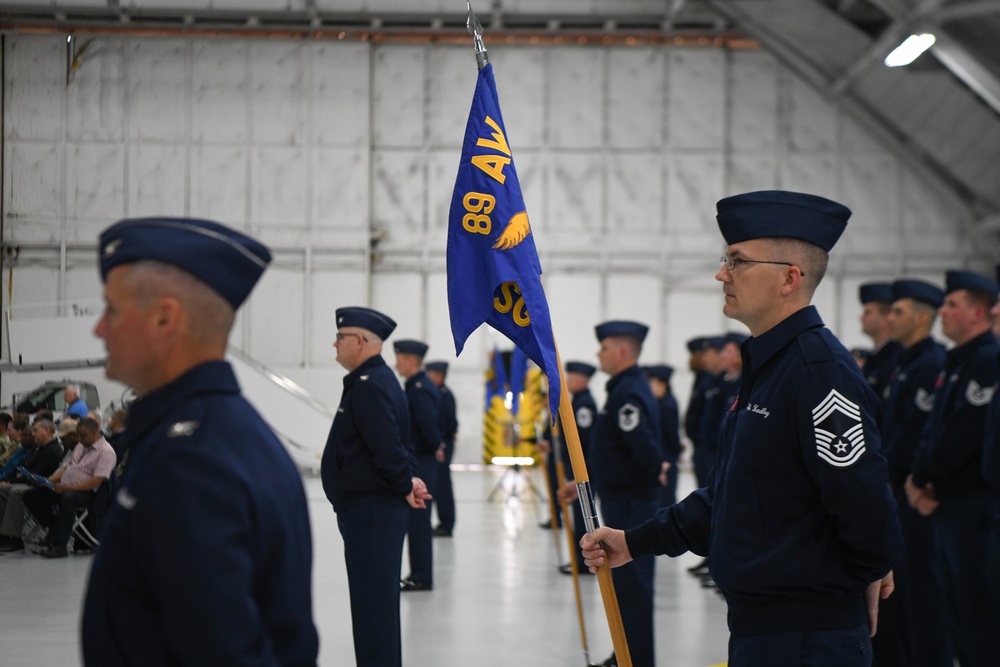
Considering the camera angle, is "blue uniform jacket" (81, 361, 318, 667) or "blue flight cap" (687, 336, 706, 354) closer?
"blue uniform jacket" (81, 361, 318, 667)

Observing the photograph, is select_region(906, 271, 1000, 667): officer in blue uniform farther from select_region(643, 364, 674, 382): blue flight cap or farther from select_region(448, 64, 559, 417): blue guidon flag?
select_region(643, 364, 674, 382): blue flight cap

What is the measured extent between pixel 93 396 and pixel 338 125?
26.4 feet

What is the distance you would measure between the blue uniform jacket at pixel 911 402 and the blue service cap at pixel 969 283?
47 cm

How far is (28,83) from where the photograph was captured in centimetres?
456

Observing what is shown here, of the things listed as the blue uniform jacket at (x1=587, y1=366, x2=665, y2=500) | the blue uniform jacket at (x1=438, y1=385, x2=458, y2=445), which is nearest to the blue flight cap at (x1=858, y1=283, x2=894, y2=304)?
the blue uniform jacket at (x1=587, y1=366, x2=665, y2=500)

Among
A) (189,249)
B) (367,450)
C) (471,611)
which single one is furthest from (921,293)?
(189,249)

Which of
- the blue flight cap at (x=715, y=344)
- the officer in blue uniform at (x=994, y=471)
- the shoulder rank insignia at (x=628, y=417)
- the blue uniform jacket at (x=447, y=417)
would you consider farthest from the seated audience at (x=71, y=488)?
the blue flight cap at (x=715, y=344)

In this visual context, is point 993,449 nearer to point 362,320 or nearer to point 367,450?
point 367,450

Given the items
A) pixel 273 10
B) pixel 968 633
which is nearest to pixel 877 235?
pixel 273 10

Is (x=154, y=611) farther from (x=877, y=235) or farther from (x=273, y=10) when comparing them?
(x=877, y=235)

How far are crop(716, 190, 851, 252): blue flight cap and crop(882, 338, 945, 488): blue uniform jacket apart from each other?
3056mm

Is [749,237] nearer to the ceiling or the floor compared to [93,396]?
nearer to the ceiling

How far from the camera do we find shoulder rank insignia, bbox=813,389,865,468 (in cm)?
247

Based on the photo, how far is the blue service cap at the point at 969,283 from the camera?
16.5 feet
